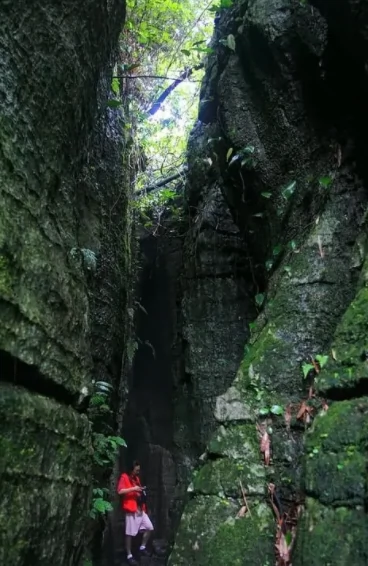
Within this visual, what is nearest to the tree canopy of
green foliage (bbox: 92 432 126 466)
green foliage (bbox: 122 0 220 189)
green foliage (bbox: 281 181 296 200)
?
green foliage (bbox: 122 0 220 189)

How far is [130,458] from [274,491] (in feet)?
33.6

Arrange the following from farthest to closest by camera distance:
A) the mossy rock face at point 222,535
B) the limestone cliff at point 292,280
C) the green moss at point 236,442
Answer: the green moss at point 236,442
the mossy rock face at point 222,535
the limestone cliff at point 292,280

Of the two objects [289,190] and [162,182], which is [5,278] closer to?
[289,190]

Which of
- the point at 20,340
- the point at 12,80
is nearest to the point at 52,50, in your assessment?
the point at 12,80

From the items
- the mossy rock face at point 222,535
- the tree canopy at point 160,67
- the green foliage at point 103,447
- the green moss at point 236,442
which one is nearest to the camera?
the mossy rock face at point 222,535

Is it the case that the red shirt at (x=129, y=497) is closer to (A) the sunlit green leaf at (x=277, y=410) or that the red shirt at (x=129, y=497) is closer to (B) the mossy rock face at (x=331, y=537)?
(A) the sunlit green leaf at (x=277, y=410)

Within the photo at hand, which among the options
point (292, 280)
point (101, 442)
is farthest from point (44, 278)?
point (101, 442)

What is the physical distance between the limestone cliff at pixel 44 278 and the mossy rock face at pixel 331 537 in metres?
1.60

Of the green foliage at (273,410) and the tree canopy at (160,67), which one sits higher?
the tree canopy at (160,67)

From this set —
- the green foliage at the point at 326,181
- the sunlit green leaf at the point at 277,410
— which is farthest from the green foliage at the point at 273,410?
the green foliage at the point at 326,181

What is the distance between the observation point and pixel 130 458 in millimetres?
13547

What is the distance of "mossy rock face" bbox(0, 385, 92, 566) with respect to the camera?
2717 mm

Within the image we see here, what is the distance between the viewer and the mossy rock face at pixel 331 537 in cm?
287

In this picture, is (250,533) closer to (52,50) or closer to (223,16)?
(52,50)
